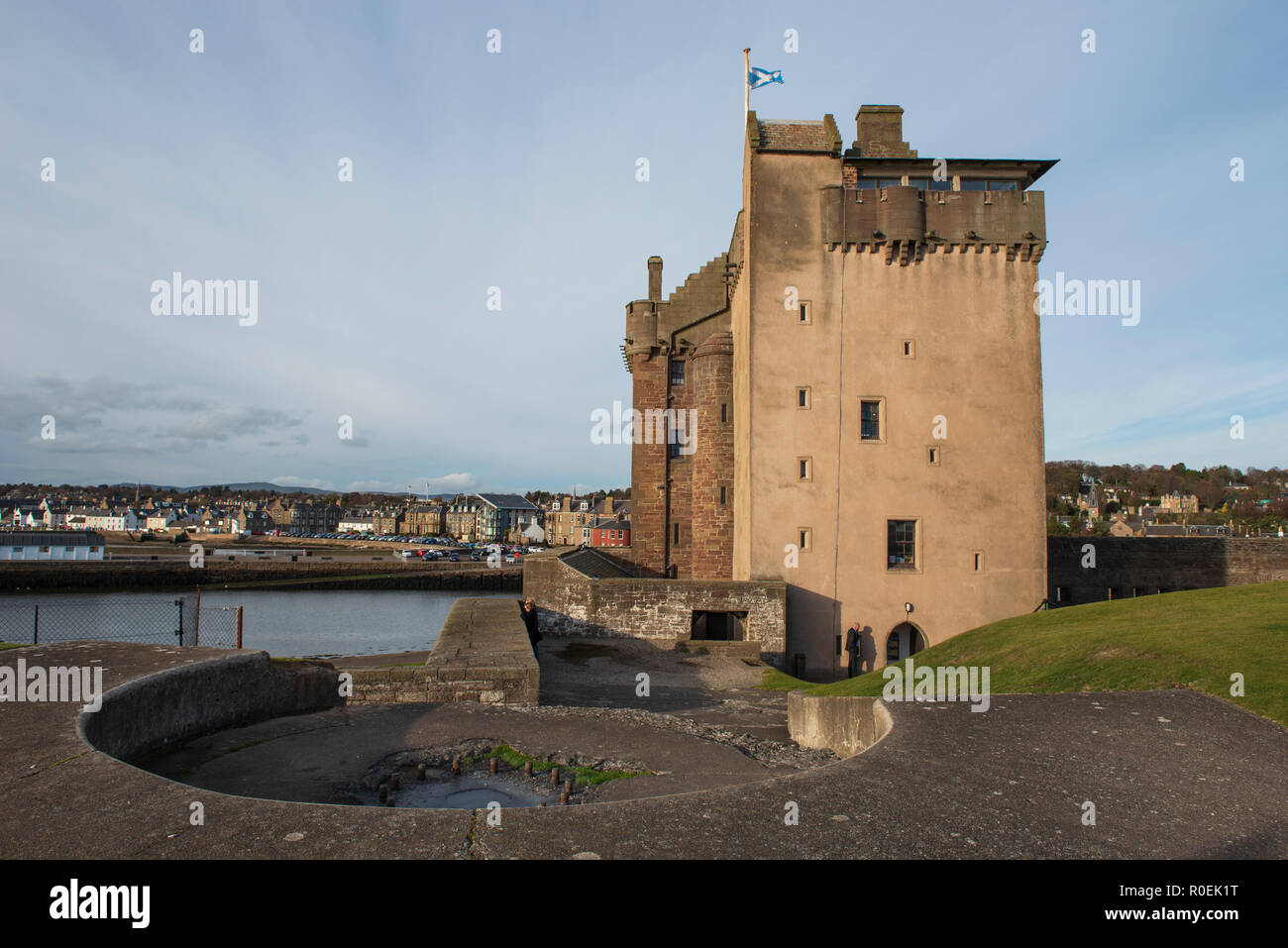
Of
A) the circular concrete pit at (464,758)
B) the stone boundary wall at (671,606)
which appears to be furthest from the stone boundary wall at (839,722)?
the stone boundary wall at (671,606)

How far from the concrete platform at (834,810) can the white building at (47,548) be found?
89198mm

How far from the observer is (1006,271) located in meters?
24.5

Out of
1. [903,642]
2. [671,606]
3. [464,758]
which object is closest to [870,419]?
[903,642]

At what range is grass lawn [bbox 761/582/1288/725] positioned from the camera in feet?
27.5

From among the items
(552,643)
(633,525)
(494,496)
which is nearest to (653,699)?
(552,643)

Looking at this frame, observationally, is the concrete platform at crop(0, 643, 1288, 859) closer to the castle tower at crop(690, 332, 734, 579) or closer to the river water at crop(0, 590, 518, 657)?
the castle tower at crop(690, 332, 734, 579)

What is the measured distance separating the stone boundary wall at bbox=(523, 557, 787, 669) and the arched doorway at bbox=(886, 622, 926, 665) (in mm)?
3777

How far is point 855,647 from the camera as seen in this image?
2305cm

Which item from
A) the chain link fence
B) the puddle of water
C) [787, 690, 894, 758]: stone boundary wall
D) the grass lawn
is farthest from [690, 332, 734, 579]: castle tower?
Result: the puddle of water

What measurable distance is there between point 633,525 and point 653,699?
55.2ft

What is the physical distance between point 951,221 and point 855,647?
13475mm

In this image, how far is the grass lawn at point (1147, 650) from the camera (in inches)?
330

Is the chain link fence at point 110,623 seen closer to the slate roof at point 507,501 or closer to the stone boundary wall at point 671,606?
the stone boundary wall at point 671,606
